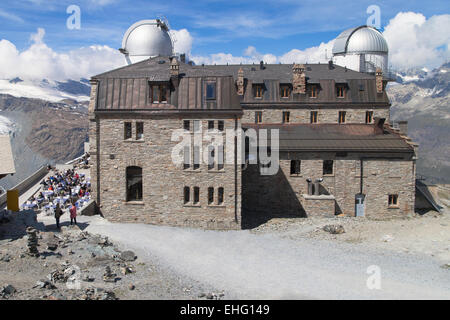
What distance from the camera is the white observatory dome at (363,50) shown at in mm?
53625

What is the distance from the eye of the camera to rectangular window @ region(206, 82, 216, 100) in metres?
29.8

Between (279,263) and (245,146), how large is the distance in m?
15.9

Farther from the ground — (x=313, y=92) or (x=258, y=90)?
(x=258, y=90)

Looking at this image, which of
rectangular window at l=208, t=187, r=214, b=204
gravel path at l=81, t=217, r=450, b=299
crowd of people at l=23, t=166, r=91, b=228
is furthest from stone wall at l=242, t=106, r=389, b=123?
crowd of people at l=23, t=166, r=91, b=228

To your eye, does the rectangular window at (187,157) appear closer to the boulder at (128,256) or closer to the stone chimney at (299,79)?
the boulder at (128,256)

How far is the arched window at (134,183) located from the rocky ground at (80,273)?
20.5 ft

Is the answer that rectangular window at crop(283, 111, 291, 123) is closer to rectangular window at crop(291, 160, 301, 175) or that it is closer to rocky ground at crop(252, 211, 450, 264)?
rectangular window at crop(291, 160, 301, 175)

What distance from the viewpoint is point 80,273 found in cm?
1966

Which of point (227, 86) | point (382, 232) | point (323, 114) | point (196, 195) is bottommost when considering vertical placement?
point (382, 232)

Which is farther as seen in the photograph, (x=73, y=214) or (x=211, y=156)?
(x=211, y=156)

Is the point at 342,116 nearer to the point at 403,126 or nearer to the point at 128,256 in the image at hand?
the point at 403,126

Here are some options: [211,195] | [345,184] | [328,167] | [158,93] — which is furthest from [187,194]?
[345,184]

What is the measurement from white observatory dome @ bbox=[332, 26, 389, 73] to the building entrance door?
23.8 m

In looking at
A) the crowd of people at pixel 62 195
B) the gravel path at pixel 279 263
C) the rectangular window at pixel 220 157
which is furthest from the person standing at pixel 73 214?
the rectangular window at pixel 220 157
